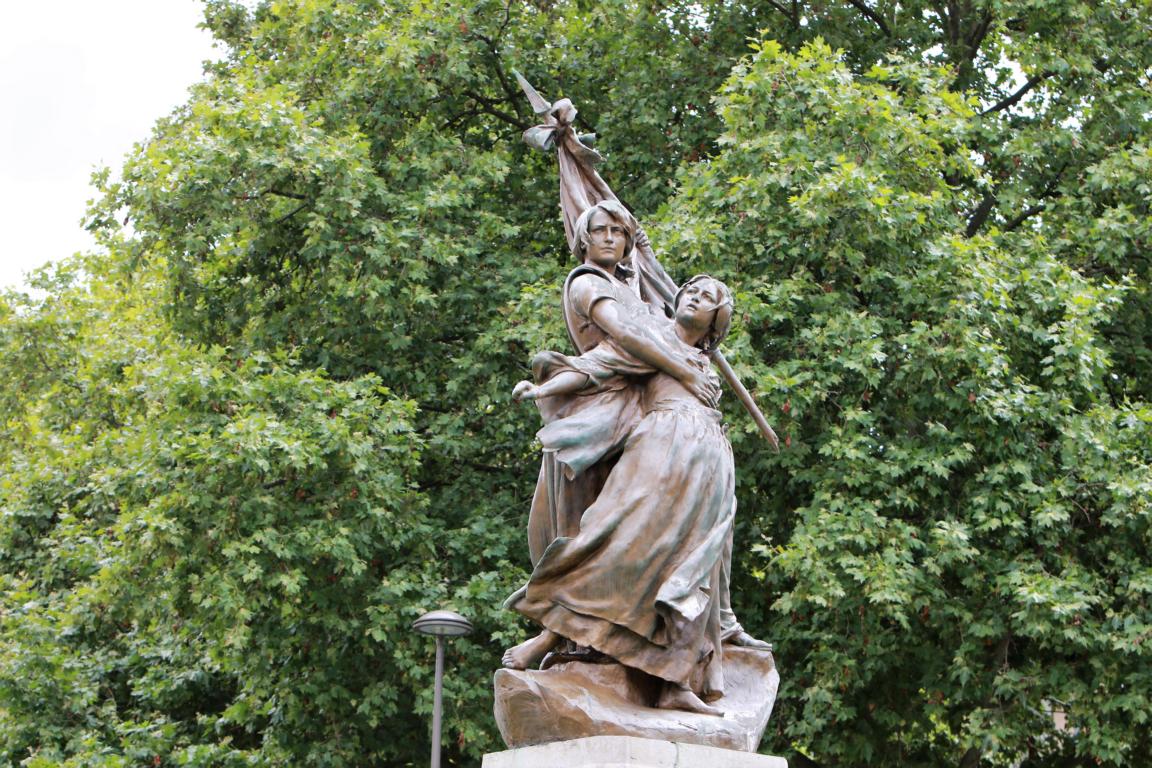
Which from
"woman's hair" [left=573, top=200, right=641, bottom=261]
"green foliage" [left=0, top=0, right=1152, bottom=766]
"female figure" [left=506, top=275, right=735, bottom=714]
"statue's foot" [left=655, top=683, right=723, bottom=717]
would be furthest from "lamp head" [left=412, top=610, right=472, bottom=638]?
"statue's foot" [left=655, top=683, right=723, bottom=717]

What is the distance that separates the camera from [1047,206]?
1533 centimetres

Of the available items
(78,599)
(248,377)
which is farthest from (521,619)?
(78,599)

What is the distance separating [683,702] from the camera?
6398 millimetres

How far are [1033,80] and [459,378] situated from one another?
6507 mm

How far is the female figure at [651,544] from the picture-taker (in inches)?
251

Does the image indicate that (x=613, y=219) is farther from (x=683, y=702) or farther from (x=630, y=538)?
(x=683, y=702)

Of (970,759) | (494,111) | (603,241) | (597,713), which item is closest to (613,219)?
(603,241)

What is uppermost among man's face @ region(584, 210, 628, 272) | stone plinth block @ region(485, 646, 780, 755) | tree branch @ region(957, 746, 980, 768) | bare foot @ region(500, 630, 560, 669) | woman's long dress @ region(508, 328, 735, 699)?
man's face @ region(584, 210, 628, 272)

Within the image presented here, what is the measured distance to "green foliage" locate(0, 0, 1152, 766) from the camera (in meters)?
12.8

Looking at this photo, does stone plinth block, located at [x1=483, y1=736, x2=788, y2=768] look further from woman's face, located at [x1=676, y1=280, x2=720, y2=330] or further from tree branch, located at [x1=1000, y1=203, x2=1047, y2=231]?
tree branch, located at [x1=1000, y1=203, x2=1047, y2=231]

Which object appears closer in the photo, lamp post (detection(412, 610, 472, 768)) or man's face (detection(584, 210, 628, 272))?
man's face (detection(584, 210, 628, 272))

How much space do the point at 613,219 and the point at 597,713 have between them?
7.64 ft

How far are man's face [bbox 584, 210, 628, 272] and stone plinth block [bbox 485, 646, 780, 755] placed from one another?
188cm

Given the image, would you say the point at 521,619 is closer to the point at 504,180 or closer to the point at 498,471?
the point at 498,471
